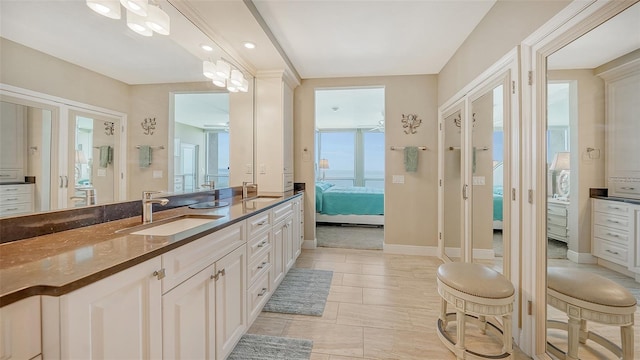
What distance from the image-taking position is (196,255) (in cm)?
128

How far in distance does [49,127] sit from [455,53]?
3.61m

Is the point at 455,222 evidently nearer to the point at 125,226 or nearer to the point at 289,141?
the point at 289,141

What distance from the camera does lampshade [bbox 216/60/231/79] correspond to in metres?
2.54

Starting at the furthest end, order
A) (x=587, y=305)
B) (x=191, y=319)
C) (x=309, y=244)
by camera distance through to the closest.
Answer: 1. (x=309, y=244)
2. (x=587, y=305)
3. (x=191, y=319)

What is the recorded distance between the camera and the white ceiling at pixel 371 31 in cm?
224

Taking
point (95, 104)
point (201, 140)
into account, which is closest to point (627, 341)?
point (95, 104)

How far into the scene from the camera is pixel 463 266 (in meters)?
1.85

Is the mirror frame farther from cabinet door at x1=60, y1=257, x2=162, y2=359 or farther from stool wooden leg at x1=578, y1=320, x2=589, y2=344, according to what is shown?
cabinet door at x1=60, y1=257, x2=162, y2=359

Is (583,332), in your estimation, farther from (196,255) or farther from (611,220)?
(196,255)

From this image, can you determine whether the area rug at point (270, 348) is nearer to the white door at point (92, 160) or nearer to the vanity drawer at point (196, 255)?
the vanity drawer at point (196, 255)

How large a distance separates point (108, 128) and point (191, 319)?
1.23 meters

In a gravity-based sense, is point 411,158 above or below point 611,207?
above

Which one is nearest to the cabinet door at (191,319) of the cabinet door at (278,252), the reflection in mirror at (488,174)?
the cabinet door at (278,252)

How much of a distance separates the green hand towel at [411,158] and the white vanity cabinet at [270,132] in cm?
175
